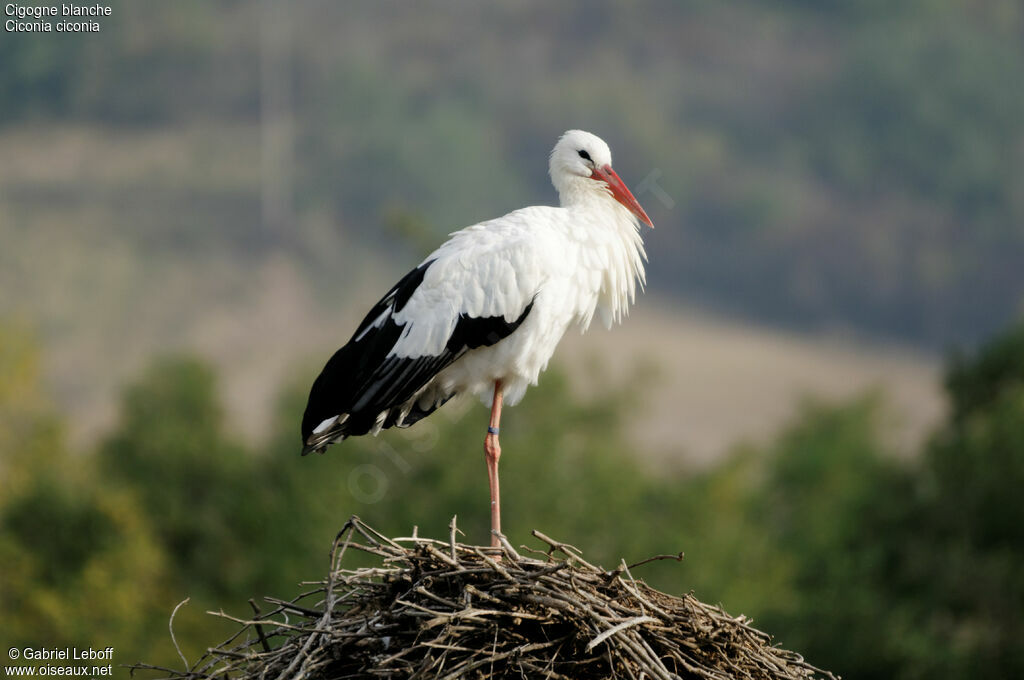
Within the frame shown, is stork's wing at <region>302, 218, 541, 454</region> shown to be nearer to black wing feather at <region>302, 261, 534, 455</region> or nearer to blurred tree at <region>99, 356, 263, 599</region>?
black wing feather at <region>302, 261, 534, 455</region>

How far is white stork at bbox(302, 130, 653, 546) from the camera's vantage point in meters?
5.85

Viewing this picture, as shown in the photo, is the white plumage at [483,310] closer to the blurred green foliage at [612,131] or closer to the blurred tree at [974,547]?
the blurred tree at [974,547]

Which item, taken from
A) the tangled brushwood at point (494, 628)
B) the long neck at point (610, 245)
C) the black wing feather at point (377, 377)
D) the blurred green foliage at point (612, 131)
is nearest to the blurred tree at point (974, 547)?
the long neck at point (610, 245)

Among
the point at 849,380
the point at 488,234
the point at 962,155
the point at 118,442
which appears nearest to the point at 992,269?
the point at 962,155

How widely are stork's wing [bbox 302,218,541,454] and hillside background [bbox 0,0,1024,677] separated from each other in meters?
15.5

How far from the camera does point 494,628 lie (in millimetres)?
4438

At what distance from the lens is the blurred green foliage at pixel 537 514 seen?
21.1m

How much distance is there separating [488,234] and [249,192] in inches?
2349

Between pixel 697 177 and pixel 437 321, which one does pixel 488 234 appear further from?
pixel 697 177

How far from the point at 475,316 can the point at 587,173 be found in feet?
3.06

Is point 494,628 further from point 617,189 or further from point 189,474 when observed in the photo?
point 189,474

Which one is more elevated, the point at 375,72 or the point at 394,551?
the point at 375,72

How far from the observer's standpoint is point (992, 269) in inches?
2616

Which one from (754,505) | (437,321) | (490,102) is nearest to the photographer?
(437,321)
